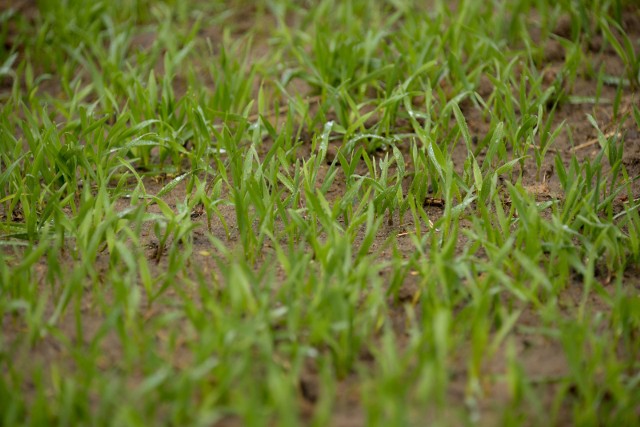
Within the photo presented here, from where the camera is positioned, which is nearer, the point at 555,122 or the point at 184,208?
the point at 184,208

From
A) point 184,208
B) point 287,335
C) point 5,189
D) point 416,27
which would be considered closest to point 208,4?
point 416,27

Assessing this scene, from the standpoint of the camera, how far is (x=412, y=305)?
1.95 metres

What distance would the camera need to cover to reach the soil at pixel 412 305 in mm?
1679

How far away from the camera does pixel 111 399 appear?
155 cm

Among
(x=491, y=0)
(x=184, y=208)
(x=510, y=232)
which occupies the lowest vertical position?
(x=510, y=232)

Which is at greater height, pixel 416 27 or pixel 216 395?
pixel 416 27

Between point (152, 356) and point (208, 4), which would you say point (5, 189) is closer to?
point (152, 356)

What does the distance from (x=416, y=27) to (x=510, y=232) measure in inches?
49.4

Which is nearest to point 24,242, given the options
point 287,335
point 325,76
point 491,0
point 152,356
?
point 152,356

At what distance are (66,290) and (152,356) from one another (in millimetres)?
360

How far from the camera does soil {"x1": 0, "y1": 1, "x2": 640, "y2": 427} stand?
1679 millimetres

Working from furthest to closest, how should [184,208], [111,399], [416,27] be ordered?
[416,27] < [184,208] < [111,399]

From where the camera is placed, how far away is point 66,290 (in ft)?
6.16

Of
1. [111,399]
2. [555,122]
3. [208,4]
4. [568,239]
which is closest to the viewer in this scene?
[111,399]
